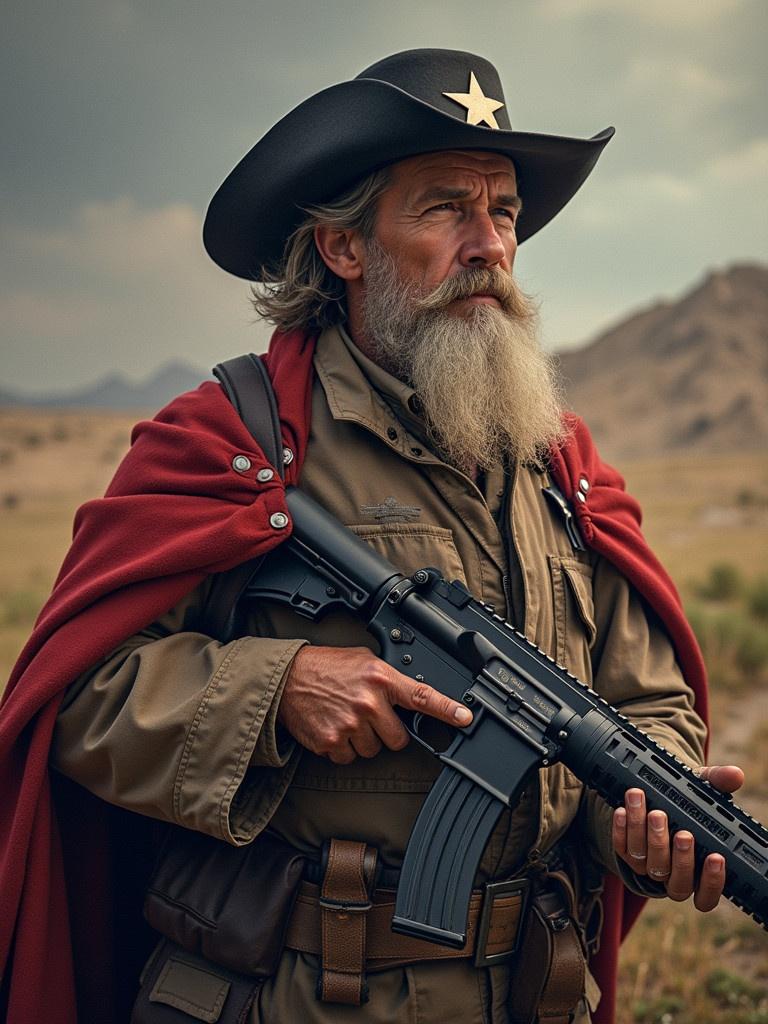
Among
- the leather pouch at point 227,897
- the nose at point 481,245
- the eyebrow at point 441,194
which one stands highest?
the eyebrow at point 441,194

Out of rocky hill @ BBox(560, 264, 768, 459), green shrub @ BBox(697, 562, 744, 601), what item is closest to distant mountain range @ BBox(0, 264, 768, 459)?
rocky hill @ BBox(560, 264, 768, 459)

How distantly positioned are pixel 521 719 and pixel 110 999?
4.36ft

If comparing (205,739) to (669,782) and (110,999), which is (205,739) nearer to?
(110,999)

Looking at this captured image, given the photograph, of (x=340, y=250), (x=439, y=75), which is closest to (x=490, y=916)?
(x=340, y=250)

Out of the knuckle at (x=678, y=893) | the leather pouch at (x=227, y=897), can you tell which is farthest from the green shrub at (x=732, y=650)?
the leather pouch at (x=227, y=897)

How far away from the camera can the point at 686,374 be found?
75.0 m

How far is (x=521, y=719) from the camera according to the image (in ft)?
7.33

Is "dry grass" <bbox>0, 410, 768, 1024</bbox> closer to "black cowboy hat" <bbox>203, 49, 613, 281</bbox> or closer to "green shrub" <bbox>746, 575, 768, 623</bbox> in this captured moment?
"green shrub" <bbox>746, 575, 768, 623</bbox>

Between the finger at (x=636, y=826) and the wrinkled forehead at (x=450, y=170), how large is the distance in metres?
1.60

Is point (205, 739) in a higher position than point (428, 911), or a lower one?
higher

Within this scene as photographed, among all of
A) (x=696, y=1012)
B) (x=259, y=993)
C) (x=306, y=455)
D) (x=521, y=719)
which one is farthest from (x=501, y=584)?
(x=696, y=1012)

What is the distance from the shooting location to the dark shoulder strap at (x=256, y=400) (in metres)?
2.40

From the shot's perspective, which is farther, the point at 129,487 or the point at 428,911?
the point at 129,487

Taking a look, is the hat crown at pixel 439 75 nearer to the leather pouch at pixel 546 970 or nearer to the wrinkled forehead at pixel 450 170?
the wrinkled forehead at pixel 450 170
